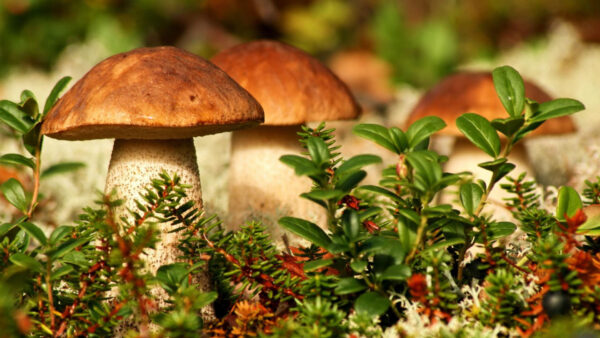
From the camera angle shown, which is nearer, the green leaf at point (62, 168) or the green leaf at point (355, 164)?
the green leaf at point (355, 164)

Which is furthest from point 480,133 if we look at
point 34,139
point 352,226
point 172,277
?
point 34,139

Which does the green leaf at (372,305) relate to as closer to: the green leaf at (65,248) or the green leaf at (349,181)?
the green leaf at (349,181)

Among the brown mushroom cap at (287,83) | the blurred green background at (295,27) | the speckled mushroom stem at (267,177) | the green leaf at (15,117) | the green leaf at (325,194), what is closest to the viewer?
the green leaf at (325,194)

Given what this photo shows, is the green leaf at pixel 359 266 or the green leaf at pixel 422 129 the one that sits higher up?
the green leaf at pixel 422 129

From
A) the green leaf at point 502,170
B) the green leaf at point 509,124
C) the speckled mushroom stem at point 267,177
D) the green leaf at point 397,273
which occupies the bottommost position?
the speckled mushroom stem at point 267,177

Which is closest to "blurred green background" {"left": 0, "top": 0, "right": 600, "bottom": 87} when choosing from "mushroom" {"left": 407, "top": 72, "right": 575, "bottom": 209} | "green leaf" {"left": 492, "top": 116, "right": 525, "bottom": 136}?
"mushroom" {"left": 407, "top": 72, "right": 575, "bottom": 209}

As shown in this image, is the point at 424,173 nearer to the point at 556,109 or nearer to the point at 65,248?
the point at 556,109

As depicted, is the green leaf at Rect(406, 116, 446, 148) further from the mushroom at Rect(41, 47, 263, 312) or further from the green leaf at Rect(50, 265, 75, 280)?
the green leaf at Rect(50, 265, 75, 280)

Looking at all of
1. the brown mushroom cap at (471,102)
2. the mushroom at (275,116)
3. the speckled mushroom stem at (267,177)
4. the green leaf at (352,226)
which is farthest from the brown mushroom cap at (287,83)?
the green leaf at (352,226)
